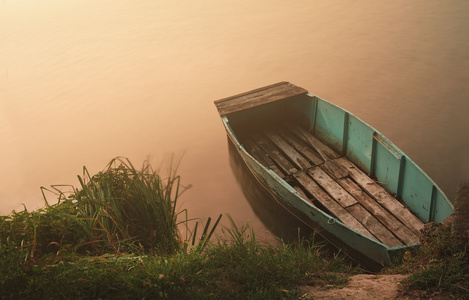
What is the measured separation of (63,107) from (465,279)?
964 cm

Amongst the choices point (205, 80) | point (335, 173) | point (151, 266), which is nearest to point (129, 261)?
point (151, 266)

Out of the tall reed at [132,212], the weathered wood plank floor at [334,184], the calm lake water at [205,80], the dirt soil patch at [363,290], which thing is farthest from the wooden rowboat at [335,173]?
the tall reed at [132,212]

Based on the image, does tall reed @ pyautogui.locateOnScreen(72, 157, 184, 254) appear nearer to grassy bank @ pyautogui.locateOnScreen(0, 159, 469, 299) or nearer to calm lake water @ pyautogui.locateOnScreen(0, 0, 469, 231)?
grassy bank @ pyautogui.locateOnScreen(0, 159, 469, 299)

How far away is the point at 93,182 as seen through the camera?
506 centimetres

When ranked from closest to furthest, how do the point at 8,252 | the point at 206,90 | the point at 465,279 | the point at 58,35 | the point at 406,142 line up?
the point at 465,279
the point at 8,252
the point at 406,142
the point at 206,90
the point at 58,35

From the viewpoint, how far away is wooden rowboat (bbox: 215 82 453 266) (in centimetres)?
509

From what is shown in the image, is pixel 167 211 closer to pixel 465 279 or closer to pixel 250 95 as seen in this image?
pixel 465 279

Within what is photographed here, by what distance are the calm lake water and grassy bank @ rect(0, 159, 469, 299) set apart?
249cm

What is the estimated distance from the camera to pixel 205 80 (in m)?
11.1

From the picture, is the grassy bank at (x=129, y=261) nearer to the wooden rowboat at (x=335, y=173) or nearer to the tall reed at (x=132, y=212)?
the tall reed at (x=132, y=212)

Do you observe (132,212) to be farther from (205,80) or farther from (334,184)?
(205,80)

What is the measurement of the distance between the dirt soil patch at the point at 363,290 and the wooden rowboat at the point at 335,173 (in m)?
0.66

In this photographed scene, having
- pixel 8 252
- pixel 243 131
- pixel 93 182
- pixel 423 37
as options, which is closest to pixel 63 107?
pixel 243 131

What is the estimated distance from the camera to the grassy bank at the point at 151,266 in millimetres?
3555
